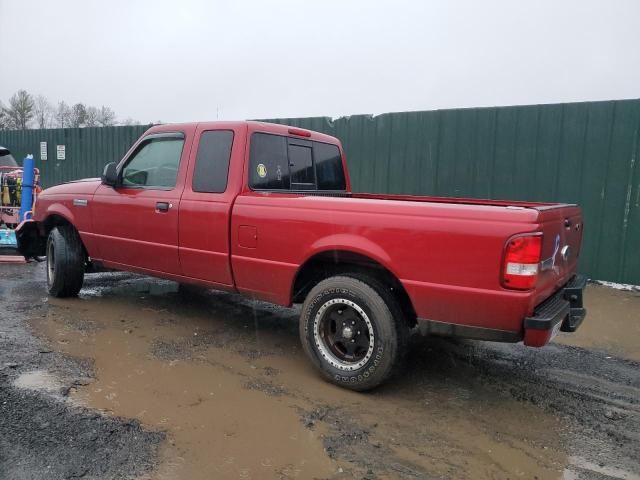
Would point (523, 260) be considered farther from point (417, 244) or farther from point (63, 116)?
point (63, 116)

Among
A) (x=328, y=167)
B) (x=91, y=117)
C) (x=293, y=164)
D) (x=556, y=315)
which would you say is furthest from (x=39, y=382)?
(x=91, y=117)

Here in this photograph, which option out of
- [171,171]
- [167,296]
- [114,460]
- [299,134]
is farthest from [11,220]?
[114,460]

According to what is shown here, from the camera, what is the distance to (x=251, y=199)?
3855 mm

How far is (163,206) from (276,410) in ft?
7.15

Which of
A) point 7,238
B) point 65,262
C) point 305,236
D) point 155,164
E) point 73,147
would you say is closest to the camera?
point 305,236

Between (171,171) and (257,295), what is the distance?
1.48 m

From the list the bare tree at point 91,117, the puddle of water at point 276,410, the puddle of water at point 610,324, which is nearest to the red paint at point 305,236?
the puddle of water at point 276,410

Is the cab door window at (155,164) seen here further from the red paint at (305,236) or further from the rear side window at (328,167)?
the rear side window at (328,167)

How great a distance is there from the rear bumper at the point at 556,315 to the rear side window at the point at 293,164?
2.31 meters

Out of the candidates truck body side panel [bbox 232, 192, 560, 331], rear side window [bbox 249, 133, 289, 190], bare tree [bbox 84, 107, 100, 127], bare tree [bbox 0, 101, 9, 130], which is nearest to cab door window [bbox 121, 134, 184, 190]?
rear side window [bbox 249, 133, 289, 190]

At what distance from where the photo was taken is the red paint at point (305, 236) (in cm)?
287

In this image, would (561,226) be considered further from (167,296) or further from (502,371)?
(167,296)

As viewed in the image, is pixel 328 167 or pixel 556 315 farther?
pixel 328 167

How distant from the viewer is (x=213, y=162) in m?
4.22
